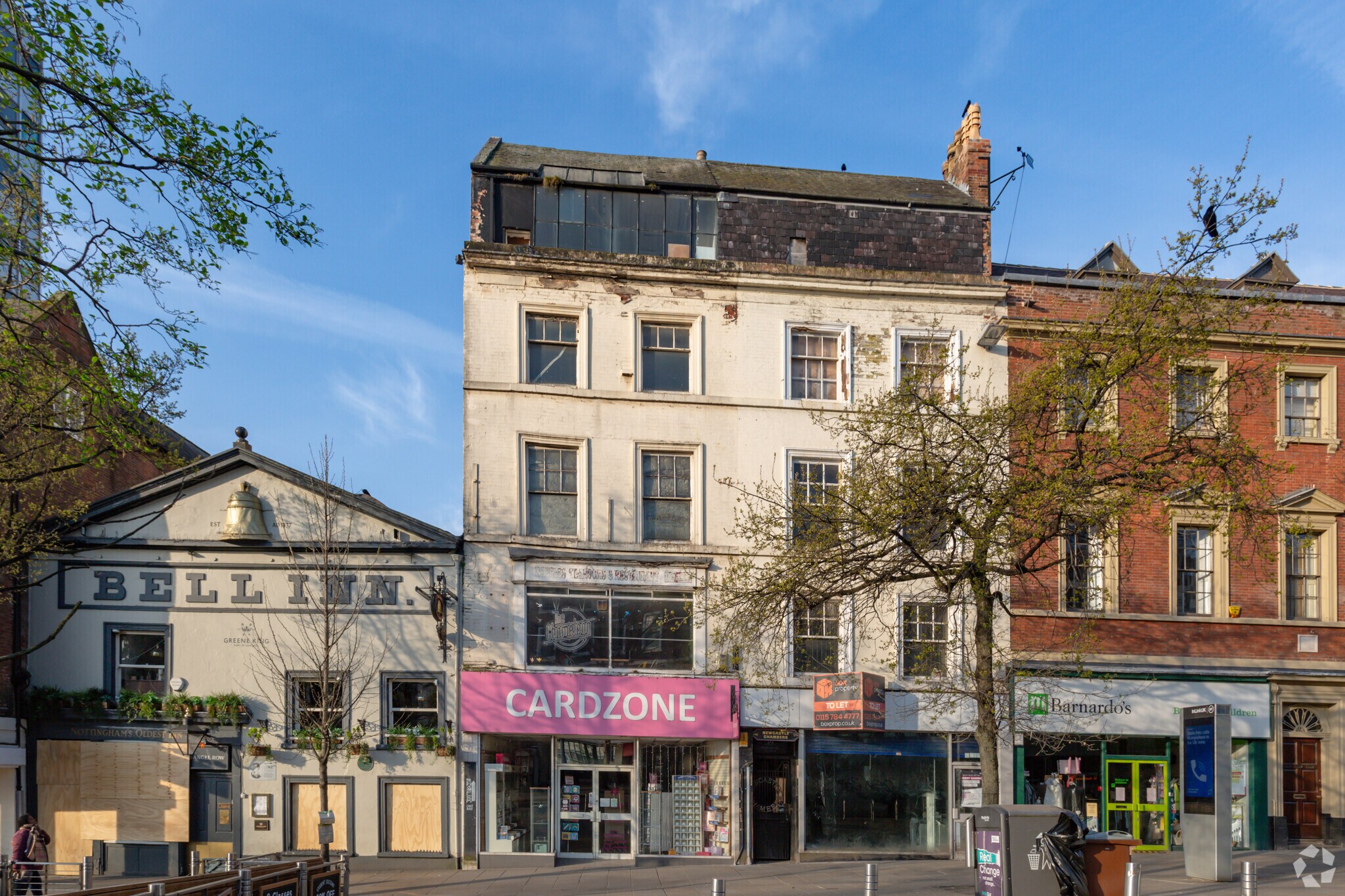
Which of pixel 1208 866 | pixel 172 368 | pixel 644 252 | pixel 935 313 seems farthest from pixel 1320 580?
pixel 172 368

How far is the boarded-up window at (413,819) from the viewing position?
66.2 feet

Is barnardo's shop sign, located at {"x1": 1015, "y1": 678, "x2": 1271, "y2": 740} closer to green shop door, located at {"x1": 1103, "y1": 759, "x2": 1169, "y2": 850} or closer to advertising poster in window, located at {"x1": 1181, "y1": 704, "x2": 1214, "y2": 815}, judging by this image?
green shop door, located at {"x1": 1103, "y1": 759, "x2": 1169, "y2": 850}

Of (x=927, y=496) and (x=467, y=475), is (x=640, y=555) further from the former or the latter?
(x=927, y=496)

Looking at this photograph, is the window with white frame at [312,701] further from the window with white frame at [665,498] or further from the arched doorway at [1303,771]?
the arched doorway at [1303,771]

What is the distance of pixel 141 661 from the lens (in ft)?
67.8

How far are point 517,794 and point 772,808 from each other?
193 inches

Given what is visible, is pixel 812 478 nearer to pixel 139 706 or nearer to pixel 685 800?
pixel 685 800

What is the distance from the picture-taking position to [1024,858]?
542 inches

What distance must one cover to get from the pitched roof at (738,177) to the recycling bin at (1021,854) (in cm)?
1372

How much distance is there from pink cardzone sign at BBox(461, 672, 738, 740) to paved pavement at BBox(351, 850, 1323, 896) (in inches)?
97.5

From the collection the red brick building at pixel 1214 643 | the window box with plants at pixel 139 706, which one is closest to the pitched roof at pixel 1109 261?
the red brick building at pixel 1214 643

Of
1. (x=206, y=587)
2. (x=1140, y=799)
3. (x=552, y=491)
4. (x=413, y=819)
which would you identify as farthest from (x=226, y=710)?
(x=1140, y=799)

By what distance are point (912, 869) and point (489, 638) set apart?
345 inches

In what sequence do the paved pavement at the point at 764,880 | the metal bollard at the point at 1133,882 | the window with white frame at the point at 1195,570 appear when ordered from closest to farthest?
the metal bollard at the point at 1133,882
the paved pavement at the point at 764,880
the window with white frame at the point at 1195,570
